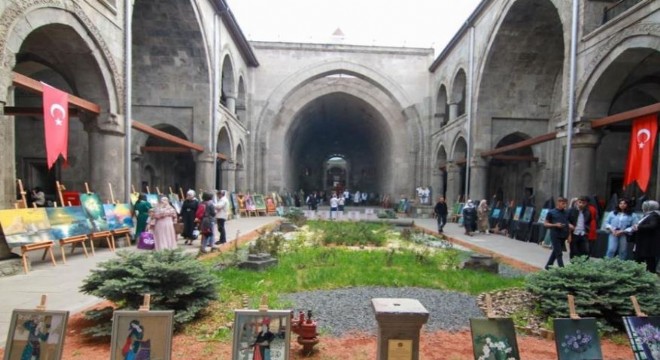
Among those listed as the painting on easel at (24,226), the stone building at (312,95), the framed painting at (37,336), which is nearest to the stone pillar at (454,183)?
the stone building at (312,95)

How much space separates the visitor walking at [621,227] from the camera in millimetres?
8109

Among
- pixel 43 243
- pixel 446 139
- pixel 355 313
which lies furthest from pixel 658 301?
pixel 446 139

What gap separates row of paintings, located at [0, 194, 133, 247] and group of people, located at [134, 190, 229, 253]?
19.5 inches

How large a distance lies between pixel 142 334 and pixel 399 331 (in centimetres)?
188

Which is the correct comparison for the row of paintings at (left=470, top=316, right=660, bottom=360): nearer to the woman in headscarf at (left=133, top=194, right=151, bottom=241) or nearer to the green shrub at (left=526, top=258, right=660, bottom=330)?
the green shrub at (left=526, top=258, right=660, bottom=330)

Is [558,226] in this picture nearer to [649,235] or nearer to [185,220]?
[649,235]

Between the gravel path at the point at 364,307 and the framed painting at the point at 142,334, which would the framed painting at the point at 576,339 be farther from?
the framed painting at the point at 142,334

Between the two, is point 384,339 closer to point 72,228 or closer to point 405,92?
point 72,228

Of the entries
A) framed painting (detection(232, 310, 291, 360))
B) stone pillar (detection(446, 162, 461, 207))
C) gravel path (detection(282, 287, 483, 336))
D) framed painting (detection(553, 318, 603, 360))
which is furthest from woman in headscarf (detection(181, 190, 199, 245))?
stone pillar (detection(446, 162, 461, 207))

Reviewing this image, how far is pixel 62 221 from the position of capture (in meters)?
8.20

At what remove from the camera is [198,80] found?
1700 cm

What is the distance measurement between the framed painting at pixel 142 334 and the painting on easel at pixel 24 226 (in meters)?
5.19

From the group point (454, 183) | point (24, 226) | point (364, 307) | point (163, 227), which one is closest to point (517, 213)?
point (454, 183)

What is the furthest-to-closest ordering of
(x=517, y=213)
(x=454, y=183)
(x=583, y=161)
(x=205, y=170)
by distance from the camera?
(x=454, y=183) < (x=205, y=170) < (x=517, y=213) < (x=583, y=161)
